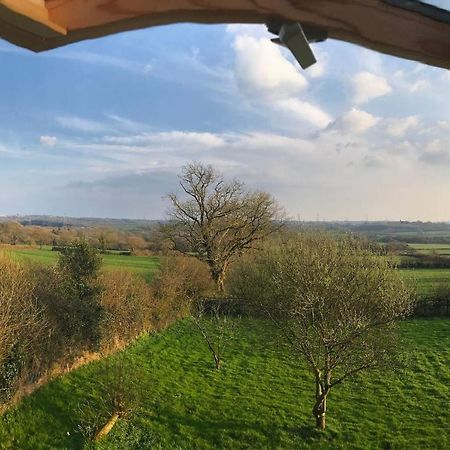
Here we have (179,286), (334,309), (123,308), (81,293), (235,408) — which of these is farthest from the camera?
(179,286)

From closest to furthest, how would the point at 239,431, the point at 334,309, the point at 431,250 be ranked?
the point at 239,431 < the point at 334,309 < the point at 431,250

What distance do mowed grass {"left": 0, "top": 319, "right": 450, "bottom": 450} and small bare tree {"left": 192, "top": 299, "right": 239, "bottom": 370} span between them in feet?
3.07

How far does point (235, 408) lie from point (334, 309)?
5114 mm

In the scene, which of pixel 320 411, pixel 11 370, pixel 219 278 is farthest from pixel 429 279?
pixel 11 370

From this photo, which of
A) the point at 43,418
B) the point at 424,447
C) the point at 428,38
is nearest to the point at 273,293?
the point at 424,447

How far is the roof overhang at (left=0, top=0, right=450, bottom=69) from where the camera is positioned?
1.70 m

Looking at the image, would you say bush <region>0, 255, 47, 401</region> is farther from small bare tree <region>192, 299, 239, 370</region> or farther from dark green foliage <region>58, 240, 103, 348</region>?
small bare tree <region>192, 299, 239, 370</region>

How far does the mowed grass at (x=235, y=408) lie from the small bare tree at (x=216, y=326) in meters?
0.93

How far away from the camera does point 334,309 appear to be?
1539cm

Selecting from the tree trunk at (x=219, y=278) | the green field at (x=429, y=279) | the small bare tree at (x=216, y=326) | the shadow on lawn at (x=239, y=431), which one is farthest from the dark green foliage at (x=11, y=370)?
the green field at (x=429, y=279)

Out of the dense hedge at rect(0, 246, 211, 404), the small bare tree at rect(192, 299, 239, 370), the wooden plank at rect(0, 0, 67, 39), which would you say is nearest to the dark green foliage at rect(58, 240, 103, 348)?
the dense hedge at rect(0, 246, 211, 404)

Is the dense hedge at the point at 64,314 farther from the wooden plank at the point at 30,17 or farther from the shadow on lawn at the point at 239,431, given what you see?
the wooden plank at the point at 30,17

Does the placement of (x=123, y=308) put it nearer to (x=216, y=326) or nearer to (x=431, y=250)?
(x=216, y=326)

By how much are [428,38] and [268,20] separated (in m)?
0.79
